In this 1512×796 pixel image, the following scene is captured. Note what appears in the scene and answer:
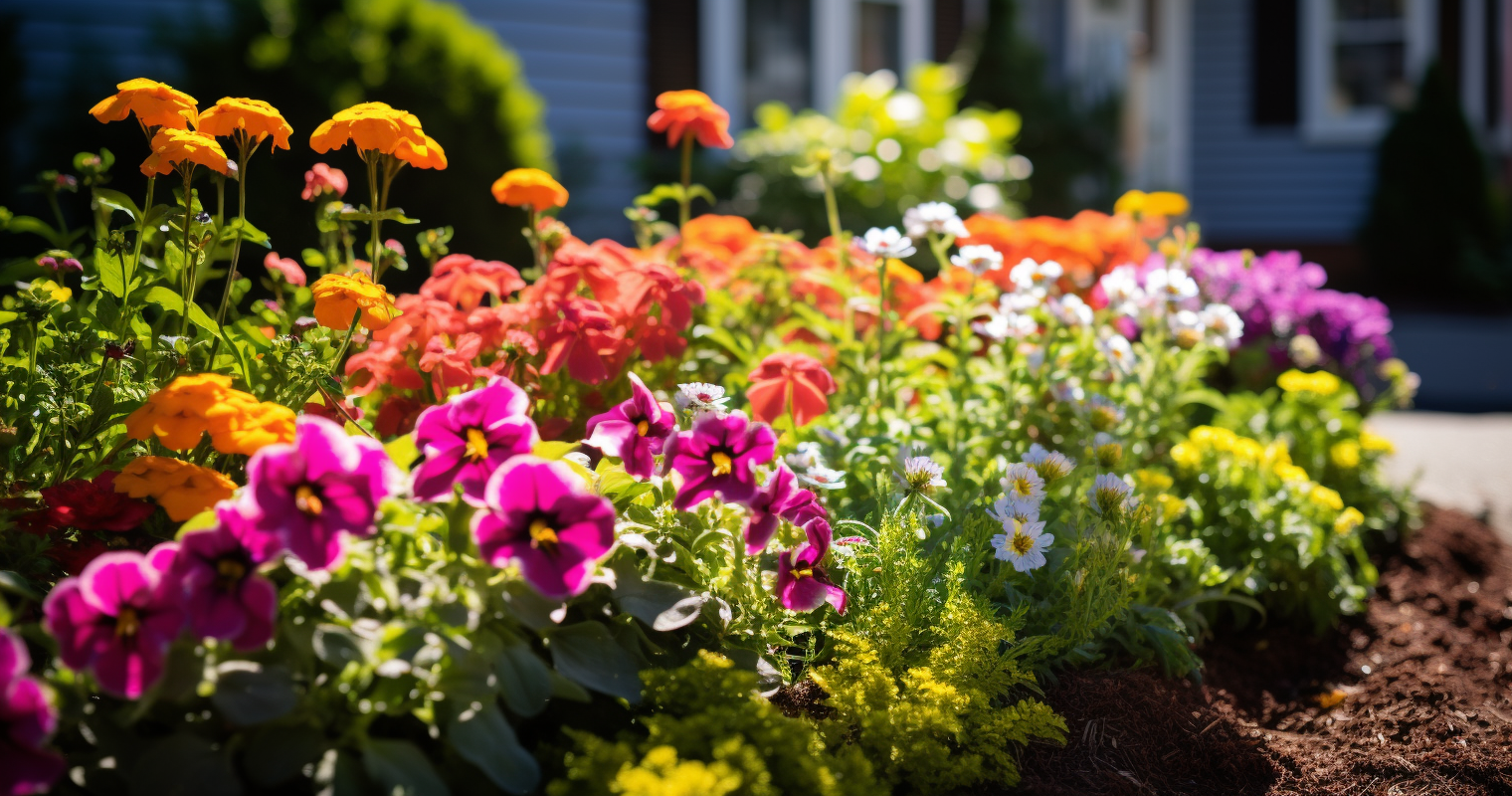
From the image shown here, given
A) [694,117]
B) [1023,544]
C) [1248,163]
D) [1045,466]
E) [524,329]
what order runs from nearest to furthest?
[1023,544] → [1045,466] → [524,329] → [694,117] → [1248,163]

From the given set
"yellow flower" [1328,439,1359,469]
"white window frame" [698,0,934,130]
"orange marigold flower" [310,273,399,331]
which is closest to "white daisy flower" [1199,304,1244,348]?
"yellow flower" [1328,439,1359,469]

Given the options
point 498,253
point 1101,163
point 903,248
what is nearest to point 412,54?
point 498,253

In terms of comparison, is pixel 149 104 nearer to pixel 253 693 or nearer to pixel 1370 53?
pixel 253 693

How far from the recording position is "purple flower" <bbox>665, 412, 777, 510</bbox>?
1.46 meters

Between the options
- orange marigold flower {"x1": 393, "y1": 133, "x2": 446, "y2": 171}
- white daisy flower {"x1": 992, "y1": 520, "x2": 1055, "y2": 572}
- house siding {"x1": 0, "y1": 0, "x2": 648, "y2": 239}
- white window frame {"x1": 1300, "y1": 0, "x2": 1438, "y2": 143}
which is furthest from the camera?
white window frame {"x1": 1300, "y1": 0, "x2": 1438, "y2": 143}

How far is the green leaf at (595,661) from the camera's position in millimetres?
1359

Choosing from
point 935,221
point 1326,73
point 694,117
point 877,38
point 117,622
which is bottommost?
point 117,622

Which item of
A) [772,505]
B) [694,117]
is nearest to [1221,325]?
[694,117]

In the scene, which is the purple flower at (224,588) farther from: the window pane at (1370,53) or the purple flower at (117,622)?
the window pane at (1370,53)

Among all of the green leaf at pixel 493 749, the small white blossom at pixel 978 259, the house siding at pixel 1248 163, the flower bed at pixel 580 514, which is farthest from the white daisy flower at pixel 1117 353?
the house siding at pixel 1248 163

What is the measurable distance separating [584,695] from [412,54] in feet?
12.7

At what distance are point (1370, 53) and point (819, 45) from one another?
709 cm

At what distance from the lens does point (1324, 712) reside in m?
2.07

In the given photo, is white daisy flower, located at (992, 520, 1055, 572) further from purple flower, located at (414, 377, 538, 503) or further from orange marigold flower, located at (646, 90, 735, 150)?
orange marigold flower, located at (646, 90, 735, 150)
